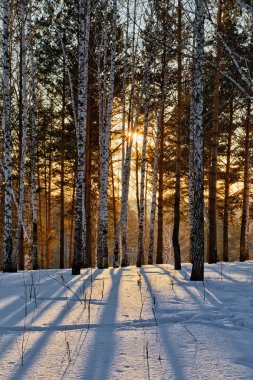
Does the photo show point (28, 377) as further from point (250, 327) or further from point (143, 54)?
point (143, 54)

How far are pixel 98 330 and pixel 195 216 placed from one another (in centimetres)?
416

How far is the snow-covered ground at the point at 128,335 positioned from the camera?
257cm

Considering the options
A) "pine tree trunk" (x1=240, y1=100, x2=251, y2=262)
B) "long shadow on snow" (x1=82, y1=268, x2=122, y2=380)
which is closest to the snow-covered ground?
"long shadow on snow" (x1=82, y1=268, x2=122, y2=380)

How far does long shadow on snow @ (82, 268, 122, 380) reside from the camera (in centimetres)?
Result: 250

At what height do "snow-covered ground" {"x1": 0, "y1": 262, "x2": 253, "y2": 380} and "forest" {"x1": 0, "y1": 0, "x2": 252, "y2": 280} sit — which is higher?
"forest" {"x1": 0, "y1": 0, "x2": 252, "y2": 280}

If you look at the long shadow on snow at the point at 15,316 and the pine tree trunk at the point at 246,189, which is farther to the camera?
the pine tree trunk at the point at 246,189

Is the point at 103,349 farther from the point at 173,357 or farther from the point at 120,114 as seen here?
the point at 120,114

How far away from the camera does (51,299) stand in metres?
5.21

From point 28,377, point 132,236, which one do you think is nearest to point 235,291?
point 28,377

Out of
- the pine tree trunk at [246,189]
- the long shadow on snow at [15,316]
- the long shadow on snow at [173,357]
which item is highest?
the pine tree trunk at [246,189]

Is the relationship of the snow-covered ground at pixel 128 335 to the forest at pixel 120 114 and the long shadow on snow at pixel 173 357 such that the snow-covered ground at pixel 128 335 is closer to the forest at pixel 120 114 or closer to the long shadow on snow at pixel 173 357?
the long shadow on snow at pixel 173 357

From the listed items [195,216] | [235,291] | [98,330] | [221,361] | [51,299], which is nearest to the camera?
[221,361]

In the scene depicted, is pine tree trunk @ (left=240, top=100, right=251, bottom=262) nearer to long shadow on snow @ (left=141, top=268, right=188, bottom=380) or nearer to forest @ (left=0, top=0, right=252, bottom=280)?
forest @ (left=0, top=0, right=252, bottom=280)

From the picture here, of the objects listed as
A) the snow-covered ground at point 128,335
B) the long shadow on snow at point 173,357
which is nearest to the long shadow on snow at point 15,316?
the snow-covered ground at point 128,335
